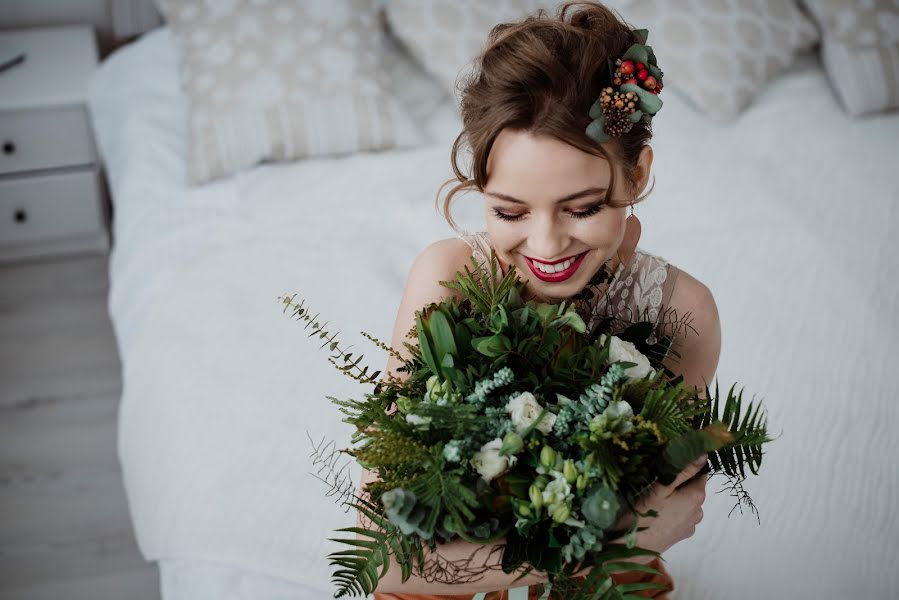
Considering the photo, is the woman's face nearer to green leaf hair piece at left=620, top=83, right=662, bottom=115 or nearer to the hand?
green leaf hair piece at left=620, top=83, right=662, bottom=115

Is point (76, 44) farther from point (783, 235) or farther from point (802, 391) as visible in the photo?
point (802, 391)

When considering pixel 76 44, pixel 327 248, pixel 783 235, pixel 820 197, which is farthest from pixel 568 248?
pixel 76 44

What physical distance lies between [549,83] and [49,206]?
238cm

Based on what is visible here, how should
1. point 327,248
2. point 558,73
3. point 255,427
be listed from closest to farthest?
point 558,73, point 255,427, point 327,248

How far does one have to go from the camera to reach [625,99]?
42.8 inches

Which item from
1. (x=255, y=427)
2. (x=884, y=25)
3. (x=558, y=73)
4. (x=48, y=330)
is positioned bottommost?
(x=48, y=330)

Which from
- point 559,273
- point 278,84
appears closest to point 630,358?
point 559,273

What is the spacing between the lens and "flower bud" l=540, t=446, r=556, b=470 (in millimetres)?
1010

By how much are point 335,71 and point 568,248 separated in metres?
1.54

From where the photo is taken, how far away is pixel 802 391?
189 centimetres

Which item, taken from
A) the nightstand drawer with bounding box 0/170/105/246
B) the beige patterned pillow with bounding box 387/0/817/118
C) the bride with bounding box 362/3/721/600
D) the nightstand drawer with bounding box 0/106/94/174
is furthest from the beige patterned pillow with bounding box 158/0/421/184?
the bride with bounding box 362/3/721/600

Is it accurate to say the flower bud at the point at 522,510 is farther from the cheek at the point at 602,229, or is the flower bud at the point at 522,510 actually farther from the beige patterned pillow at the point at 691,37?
the beige patterned pillow at the point at 691,37

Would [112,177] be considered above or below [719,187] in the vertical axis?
below

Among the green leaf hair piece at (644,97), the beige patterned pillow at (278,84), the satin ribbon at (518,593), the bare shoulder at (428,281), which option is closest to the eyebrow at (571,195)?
the green leaf hair piece at (644,97)
